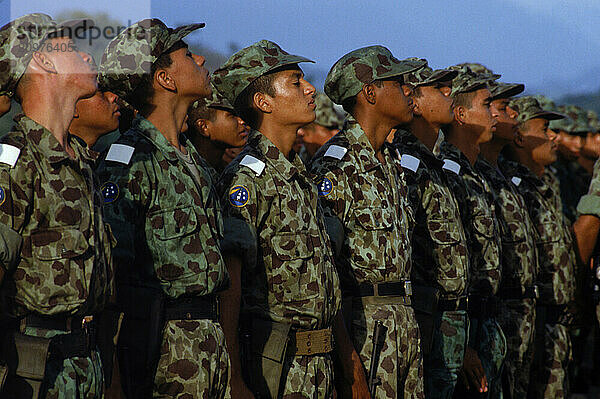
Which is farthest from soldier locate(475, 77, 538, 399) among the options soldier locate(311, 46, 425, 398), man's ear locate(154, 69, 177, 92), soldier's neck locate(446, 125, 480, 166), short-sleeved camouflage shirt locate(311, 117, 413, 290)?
man's ear locate(154, 69, 177, 92)

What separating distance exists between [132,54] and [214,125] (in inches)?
75.9

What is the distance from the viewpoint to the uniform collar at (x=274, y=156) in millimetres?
4098

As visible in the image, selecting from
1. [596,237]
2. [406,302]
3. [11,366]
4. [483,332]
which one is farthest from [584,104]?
[11,366]

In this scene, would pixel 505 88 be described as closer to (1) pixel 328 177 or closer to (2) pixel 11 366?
(1) pixel 328 177

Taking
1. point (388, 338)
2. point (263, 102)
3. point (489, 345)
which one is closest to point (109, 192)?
point (263, 102)

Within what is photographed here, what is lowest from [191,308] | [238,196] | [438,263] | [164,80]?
[191,308]

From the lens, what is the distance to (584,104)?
12531mm

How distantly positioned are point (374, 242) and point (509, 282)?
209 centimetres

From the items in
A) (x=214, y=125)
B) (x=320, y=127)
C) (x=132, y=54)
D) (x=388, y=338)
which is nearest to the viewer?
(x=132, y=54)

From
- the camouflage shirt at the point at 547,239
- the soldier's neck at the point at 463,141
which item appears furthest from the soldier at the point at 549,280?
the soldier's neck at the point at 463,141

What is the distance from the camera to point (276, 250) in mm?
3943

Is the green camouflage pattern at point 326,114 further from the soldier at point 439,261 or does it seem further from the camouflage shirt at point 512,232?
the soldier at point 439,261

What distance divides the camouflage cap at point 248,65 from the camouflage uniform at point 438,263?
1261 millimetres

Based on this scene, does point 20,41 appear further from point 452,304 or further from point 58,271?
point 452,304
